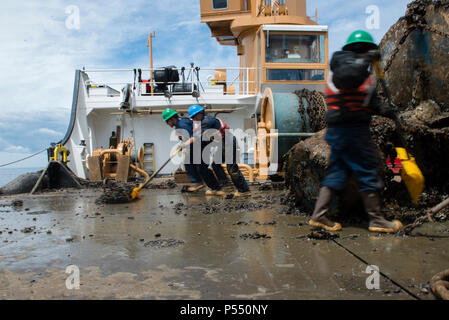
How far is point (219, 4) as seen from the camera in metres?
15.4

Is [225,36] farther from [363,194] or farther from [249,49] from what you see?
[363,194]

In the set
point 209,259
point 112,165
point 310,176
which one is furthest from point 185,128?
point 112,165

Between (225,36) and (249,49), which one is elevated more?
(225,36)

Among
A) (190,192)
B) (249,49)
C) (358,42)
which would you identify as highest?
(249,49)

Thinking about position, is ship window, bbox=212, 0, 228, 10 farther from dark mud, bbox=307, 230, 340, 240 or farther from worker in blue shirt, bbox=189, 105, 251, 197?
dark mud, bbox=307, 230, 340, 240

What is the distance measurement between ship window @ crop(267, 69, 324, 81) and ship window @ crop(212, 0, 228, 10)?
4.99 m

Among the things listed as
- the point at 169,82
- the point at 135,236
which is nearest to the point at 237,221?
the point at 135,236

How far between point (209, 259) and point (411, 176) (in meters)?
2.25

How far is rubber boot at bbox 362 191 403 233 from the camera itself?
3067 millimetres

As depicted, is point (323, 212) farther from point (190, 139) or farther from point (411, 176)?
point (190, 139)

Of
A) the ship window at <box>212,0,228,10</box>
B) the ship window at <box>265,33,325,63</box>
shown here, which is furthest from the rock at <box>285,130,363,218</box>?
the ship window at <box>212,0,228,10</box>

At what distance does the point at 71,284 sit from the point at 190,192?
5.26m

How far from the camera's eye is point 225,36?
16547 millimetres

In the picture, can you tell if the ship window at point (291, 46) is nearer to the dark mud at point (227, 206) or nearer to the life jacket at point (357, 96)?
the dark mud at point (227, 206)
